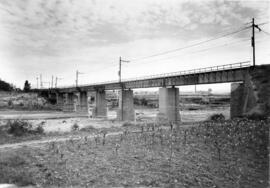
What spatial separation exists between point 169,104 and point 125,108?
1293cm

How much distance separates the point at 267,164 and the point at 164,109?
29398 mm

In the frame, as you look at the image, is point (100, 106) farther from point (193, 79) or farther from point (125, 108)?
point (193, 79)

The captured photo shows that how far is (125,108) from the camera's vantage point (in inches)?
1886

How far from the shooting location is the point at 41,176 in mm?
7008

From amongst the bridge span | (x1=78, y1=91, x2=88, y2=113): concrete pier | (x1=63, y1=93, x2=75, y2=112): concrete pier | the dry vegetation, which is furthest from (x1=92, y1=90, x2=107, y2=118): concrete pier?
the dry vegetation

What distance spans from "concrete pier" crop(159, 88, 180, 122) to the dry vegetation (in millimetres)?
25770

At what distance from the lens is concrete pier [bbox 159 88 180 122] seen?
37562mm

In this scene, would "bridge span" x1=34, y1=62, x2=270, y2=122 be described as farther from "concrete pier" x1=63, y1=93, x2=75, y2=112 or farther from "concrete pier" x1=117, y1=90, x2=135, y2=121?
"concrete pier" x1=63, y1=93, x2=75, y2=112

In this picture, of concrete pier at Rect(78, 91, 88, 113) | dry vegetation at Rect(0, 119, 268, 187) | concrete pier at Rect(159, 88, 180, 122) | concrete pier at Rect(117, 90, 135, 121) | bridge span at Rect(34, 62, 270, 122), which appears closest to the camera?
dry vegetation at Rect(0, 119, 268, 187)

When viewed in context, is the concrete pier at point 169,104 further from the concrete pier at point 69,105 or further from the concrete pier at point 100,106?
the concrete pier at point 69,105

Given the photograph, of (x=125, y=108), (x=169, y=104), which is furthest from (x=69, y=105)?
(x=169, y=104)

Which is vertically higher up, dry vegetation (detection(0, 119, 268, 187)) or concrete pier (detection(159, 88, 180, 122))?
concrete pier (detection(159, 88, 180, 122))

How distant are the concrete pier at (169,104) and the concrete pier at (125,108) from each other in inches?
435

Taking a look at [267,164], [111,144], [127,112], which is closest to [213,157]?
[267,164]
